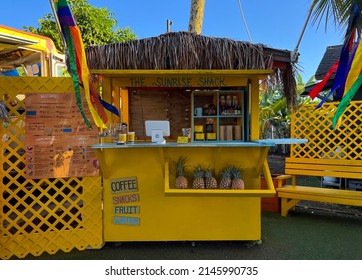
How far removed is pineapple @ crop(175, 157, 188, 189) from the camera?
3408mm

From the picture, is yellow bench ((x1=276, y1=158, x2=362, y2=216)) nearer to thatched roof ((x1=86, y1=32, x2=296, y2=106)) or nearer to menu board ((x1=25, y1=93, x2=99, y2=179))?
thatched roof ((x1=86, y1=32, x2=296, y2=106))

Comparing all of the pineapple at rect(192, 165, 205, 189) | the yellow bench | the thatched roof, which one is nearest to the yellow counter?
the pineapple at rect(192, 165, 205, 189)

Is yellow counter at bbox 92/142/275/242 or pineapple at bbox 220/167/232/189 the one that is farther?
yellow counter at bbox 92/142/275/242

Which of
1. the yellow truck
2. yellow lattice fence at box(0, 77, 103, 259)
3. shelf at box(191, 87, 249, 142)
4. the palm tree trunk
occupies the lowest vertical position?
yellow lattice fence at box(0, 77, 103, 259)

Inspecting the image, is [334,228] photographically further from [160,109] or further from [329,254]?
[160,109]

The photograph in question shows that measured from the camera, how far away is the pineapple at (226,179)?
341cm

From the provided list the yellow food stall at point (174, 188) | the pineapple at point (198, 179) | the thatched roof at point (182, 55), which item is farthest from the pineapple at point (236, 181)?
the thatched roof at point (182, 55)

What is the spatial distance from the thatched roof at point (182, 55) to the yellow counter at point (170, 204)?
1.03 m

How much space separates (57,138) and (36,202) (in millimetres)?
815

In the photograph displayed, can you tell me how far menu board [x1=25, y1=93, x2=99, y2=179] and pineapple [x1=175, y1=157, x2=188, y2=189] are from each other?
3.33 feet

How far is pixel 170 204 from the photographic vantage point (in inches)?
143

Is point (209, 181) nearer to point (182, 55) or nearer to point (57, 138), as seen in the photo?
point (182, 55)

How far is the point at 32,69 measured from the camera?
17.9 feet

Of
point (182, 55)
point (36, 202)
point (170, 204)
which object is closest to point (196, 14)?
point (182, 55)
